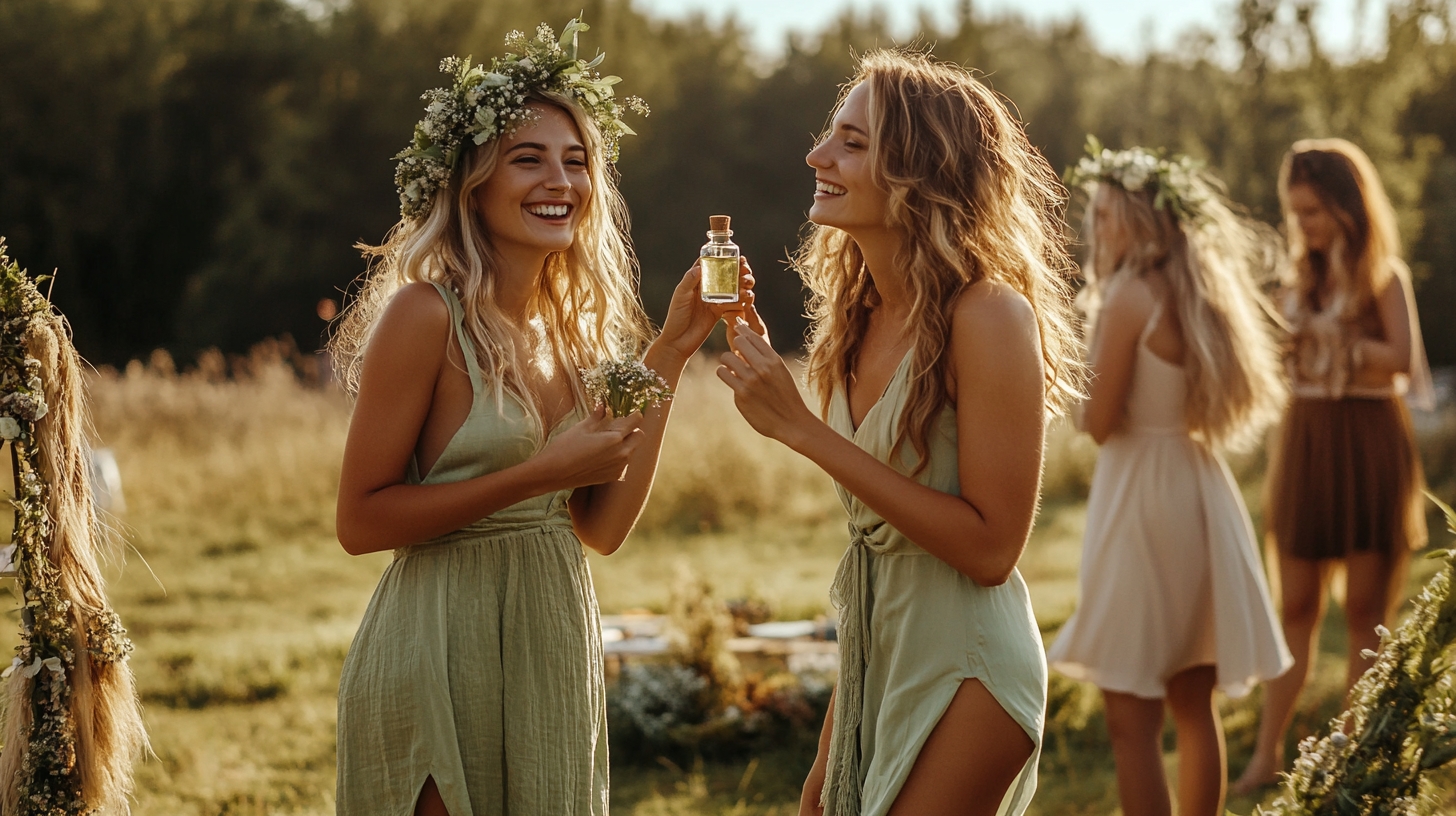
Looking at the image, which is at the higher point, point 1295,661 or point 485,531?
point 485,531

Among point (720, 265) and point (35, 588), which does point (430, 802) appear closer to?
A: point (35, 588)

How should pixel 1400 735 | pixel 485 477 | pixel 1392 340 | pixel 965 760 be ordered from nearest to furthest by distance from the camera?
pixel 1400 735
pixel 965 760
pixel 485 477
pixel 1392 340

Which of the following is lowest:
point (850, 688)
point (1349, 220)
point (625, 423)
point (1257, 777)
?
point (1257, 777)

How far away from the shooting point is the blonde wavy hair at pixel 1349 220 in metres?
5.32

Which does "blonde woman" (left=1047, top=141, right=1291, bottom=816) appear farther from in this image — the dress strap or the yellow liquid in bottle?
the dress strap

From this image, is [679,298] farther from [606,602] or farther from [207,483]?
[207,483]

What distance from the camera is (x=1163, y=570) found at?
4453mm

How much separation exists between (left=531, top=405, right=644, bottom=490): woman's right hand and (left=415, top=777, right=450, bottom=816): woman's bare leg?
655 millimetres

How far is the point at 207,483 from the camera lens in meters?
10.9

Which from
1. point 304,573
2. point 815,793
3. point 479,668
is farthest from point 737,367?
point 304,573

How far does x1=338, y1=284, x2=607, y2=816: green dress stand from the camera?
2.55m

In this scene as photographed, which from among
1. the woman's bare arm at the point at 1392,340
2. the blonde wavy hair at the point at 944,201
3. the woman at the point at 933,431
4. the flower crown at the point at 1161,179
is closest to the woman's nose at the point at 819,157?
the woman at the point at 933,431

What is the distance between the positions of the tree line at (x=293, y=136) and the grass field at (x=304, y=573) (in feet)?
34.9

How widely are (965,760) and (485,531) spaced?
110 centimetres
